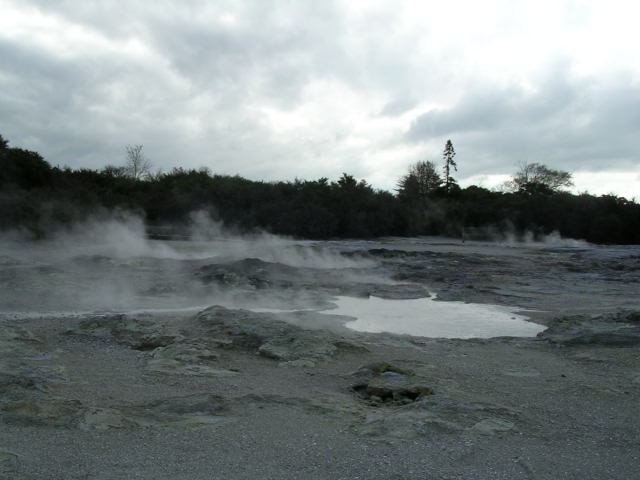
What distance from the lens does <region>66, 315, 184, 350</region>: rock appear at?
6.97 metres

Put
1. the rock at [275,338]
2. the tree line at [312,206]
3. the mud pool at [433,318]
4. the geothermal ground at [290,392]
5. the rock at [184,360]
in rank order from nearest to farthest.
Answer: the geothermal ground at [290,392], the rock at [184,360], the rock at [275,338], the mud pool at [433,318], the tree line at [312,206]

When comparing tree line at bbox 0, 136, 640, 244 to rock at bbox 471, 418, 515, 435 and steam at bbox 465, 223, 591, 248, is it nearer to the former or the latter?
steam at bbox 465, 223, 591, 248

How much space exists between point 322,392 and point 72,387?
7.33ft

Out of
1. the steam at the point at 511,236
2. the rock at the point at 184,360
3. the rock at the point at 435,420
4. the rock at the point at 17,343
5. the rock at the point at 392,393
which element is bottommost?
the rock at the point at 392,393

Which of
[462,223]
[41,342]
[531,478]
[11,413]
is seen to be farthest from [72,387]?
[462,223]

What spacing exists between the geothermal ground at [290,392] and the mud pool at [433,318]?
272 millimetres

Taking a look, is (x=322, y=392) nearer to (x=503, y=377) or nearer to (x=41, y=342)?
(x=503, y=377)

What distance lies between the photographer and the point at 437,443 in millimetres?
4137

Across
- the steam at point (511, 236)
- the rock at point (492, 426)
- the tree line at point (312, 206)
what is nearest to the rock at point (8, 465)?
the rock at point (492, 426)

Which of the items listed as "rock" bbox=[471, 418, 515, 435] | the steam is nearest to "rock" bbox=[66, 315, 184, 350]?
"rock" bbox=[471, 418, 515, 435]

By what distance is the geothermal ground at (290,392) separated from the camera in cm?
375

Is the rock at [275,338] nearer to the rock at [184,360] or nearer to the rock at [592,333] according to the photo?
the rock at [184,360]

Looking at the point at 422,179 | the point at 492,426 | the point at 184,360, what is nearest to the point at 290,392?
the point at 184,360

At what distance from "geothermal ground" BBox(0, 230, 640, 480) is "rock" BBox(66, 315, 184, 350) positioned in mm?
26
